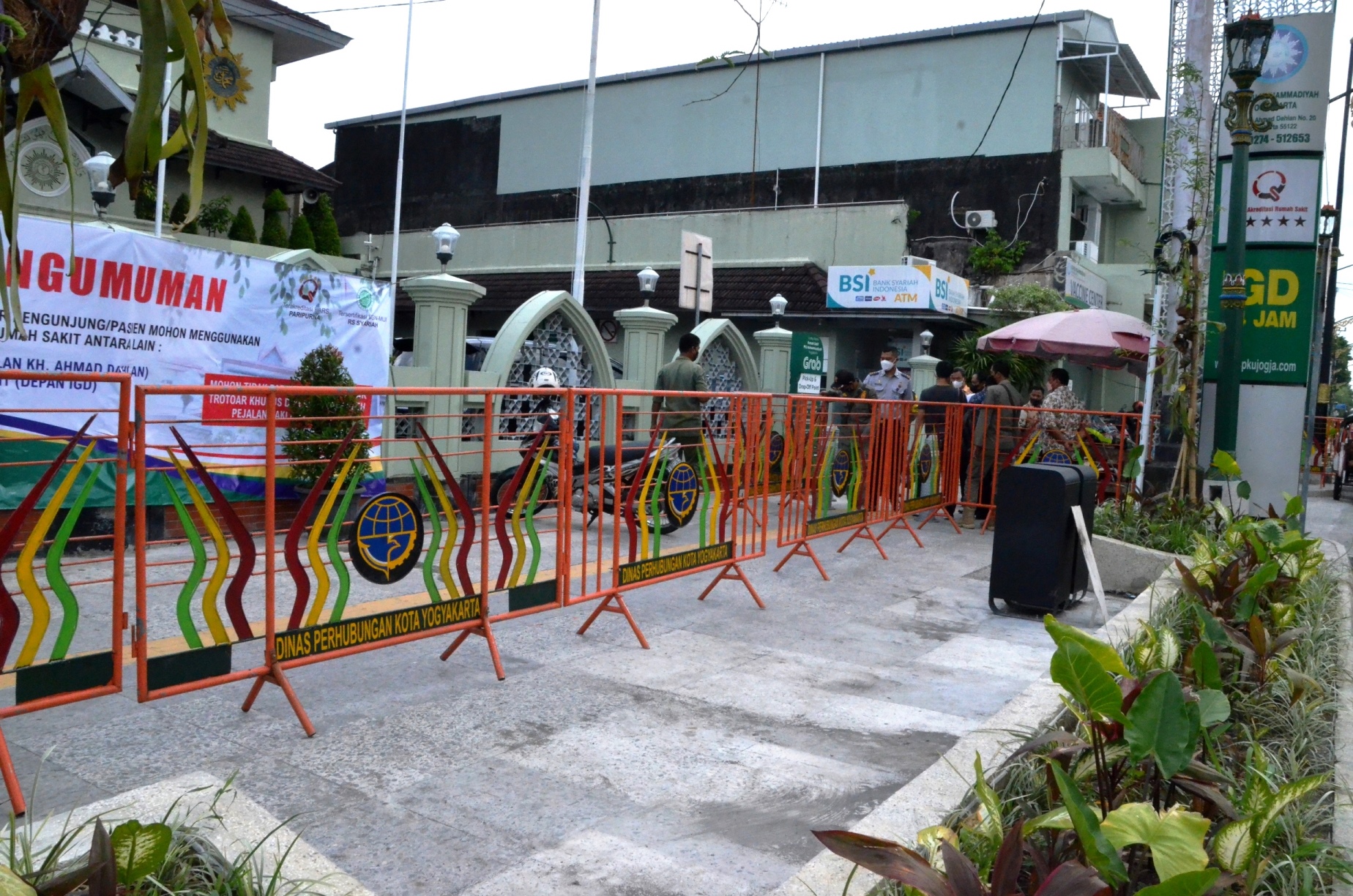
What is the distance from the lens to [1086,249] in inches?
997

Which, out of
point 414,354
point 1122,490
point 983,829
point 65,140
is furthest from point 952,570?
point 65,140

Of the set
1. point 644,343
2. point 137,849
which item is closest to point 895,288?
point 644,343

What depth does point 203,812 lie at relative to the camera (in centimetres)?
295

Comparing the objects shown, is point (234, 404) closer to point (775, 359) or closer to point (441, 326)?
point (441, 326)

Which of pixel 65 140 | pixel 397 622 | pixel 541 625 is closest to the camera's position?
pixel 65 140

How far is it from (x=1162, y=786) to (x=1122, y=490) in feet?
27.6

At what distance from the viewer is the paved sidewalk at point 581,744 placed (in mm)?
3666

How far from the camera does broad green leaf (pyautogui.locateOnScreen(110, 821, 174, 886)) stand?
2172mm

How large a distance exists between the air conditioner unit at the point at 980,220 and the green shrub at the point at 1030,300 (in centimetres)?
250

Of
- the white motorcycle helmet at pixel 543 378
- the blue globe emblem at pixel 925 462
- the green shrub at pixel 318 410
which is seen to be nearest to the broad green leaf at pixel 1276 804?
the green shrub at pixel 318 410

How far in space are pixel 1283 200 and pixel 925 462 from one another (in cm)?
419

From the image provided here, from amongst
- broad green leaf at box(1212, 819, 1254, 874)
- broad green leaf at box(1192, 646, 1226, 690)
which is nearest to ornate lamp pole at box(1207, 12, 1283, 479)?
broad green leaf at box(1192, 646, 1226, 690)

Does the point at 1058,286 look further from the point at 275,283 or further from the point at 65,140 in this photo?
the point at 65,140

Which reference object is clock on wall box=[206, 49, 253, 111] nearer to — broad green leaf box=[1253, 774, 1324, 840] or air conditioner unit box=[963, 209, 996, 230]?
air conditioner unit box=[963, 209, 996, 230]
